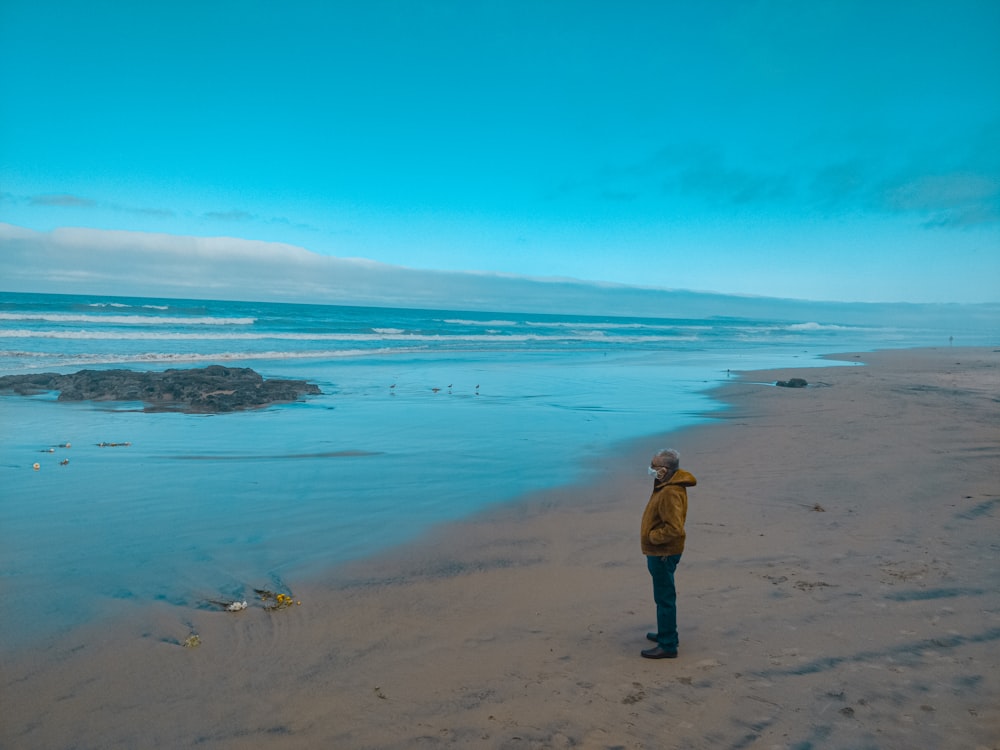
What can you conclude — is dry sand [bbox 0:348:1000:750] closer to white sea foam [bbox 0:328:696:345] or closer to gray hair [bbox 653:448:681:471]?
gray hair [bbox 653:448:681:471]

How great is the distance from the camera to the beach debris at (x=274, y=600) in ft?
17.6

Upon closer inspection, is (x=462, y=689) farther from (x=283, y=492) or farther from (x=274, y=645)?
(x=283, y=492)

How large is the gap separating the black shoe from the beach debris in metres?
2.75

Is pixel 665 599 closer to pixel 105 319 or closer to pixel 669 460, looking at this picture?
pixel 669 460

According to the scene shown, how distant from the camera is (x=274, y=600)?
18.0ft

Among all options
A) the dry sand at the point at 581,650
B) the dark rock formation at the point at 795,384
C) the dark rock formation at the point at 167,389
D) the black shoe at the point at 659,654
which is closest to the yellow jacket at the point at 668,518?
the black shoe at the point at 659,654

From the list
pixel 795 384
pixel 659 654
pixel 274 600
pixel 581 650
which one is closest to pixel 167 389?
pixel 274 600

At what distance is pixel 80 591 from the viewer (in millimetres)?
5555

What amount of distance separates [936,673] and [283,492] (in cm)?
713

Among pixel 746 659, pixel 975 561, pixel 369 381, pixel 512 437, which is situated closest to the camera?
pixel 746 659

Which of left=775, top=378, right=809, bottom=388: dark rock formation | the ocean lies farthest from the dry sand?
left=775, top=378, right=809, bottom=388: dark rock formation

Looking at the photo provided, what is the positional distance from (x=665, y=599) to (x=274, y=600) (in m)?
3.08

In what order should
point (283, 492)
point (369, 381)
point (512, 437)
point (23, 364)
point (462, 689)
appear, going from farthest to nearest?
point (23, 364)
point (369, 381)
point (512, 437)
point (283, 492)
point (462, 689)

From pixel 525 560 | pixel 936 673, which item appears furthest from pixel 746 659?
pixel 525 560
